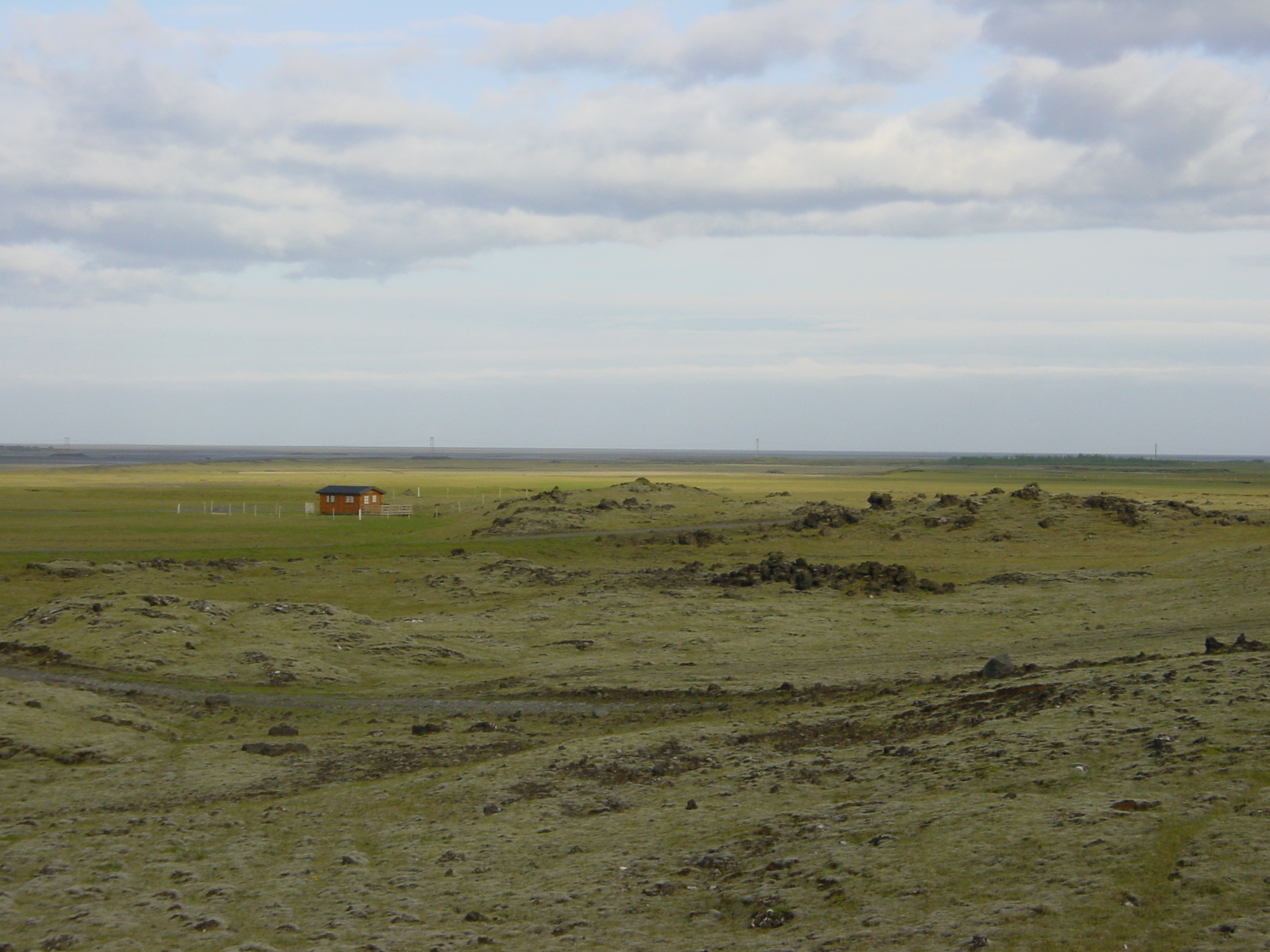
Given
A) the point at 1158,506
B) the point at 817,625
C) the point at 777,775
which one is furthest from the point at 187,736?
the point at 1158,506

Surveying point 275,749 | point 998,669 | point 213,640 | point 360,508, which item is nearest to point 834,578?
point 998,669

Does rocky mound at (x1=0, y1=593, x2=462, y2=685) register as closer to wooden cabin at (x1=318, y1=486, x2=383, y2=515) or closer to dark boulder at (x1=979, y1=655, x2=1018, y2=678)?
dark boulder at (x1=979, y1=655, x2=1018, y2=678)

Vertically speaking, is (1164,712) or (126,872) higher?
(1164,712)

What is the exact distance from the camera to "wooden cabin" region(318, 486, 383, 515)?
8381 centimetres

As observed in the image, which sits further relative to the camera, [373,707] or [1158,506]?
[1158,506]

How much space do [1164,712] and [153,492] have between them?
115 meters

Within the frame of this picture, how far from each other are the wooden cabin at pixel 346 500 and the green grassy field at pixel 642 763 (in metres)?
37.2

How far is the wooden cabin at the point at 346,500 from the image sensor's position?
275ft

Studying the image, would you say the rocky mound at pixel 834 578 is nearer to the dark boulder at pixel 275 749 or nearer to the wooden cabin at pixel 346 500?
the dark boulder at pixel 275 749

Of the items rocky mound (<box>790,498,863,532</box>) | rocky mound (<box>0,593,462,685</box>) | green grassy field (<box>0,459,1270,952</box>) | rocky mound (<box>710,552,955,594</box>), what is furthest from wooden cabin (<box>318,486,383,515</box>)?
rocky mound (<box>0,593,462,685</box>)

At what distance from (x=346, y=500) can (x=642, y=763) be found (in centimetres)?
7091

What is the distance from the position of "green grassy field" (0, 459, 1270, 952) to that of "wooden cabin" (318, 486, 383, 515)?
37.2 meters

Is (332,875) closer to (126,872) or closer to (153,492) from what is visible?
(126,872)

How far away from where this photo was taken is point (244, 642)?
30.0 metres
